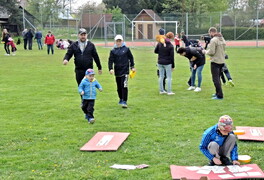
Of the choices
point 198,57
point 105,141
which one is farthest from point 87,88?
point 198,57

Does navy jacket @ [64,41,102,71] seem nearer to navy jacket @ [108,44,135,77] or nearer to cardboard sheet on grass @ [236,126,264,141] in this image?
navy jacket @ [108,44,135,77]

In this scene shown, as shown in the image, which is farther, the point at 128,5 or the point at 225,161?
the point at 128,5

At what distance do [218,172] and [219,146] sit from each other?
0.41 meters

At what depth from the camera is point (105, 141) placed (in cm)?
705

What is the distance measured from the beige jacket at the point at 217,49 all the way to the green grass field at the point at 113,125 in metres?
1.17

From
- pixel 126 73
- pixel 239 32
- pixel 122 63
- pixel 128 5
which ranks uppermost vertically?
pixel 128 5

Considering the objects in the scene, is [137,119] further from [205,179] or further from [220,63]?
[205,179]

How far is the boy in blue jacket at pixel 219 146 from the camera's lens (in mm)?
5531

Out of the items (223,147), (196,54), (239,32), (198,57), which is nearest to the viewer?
(223,147)

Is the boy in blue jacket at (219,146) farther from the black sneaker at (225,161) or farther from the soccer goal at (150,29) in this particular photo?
the soccer goal at (150,29)

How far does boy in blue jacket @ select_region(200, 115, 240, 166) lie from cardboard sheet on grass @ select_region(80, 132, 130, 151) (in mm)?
1700

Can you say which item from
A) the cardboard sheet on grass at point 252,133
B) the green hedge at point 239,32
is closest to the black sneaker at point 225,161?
the cardboard sheet on grass at point 252,133

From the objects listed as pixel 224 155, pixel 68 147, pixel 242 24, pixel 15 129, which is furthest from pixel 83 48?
pixel 242 24

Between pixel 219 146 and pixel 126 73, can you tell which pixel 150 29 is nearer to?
pixel 126 73
